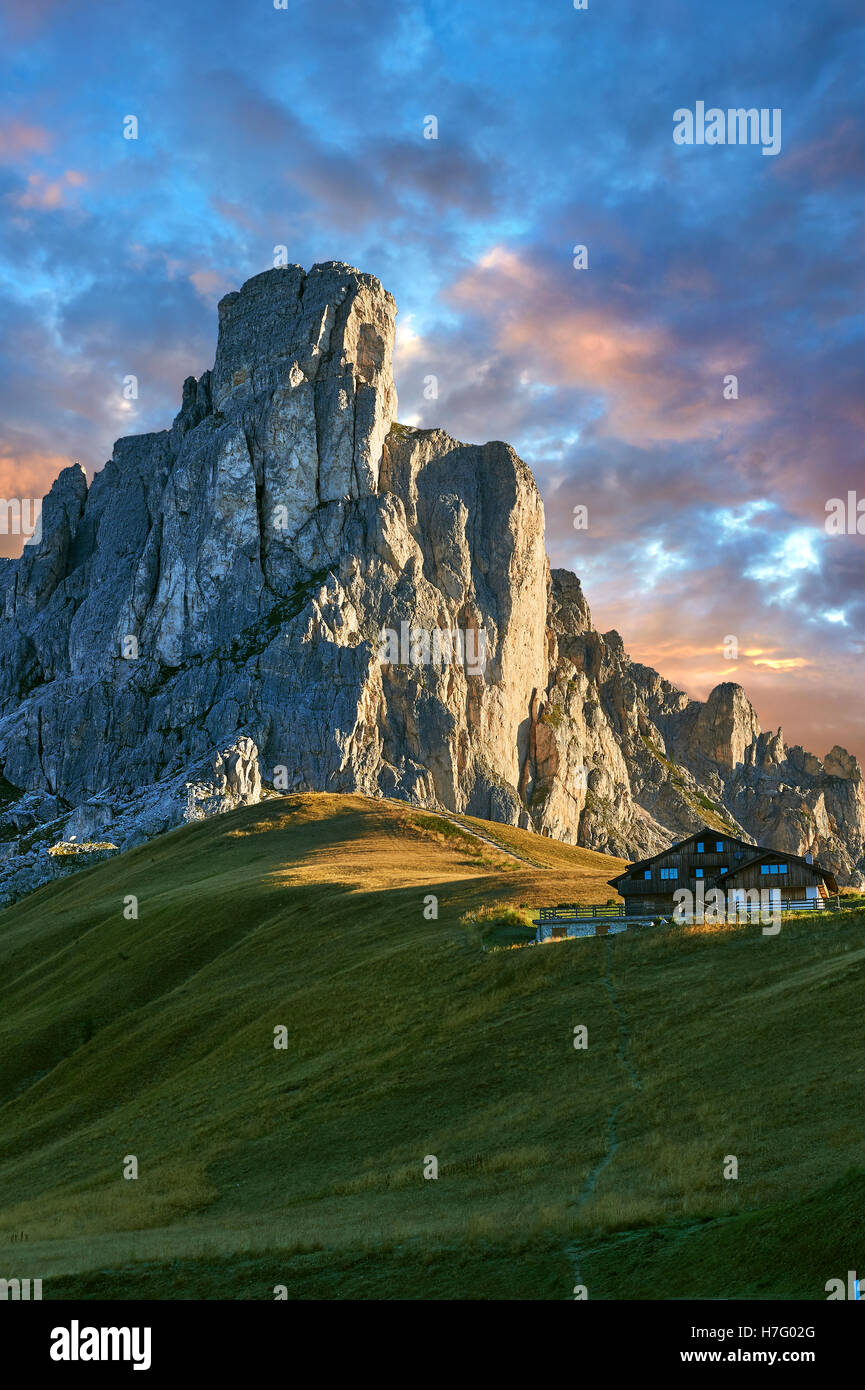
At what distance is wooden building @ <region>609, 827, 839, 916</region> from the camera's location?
67500 millimetres

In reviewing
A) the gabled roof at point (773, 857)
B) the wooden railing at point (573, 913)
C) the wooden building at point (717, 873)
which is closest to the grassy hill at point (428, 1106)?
the wooden building at point (717, 873)

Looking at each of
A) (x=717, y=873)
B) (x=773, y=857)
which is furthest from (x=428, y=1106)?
(x=717, y=873)

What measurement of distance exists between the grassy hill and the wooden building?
362 cm

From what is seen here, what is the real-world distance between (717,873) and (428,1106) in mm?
40629

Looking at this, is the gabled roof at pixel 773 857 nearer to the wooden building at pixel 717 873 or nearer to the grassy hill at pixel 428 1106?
the wooden building at pixel 717 873

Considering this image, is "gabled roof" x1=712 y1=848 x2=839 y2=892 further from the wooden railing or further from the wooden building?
the wooden railing

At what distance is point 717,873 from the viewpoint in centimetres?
7150

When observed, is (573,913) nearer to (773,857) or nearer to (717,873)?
(773,857)

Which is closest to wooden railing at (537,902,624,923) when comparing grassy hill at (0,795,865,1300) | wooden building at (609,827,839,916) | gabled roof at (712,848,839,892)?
grassy hill at (0,795,865,1300)

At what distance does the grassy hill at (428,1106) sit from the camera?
20.1 m

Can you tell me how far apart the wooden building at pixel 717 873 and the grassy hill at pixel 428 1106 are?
3619 millimetres

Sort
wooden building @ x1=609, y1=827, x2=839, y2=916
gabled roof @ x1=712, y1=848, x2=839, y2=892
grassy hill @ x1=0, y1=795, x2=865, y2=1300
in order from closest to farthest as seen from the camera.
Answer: grassy hill @ x1=0, y1=795, x2=865, y2=1300 < wooden building @ x1=609, y1=827, x2=839, y2=916 < gabled roof @ x1=712, y1=848, x2=839, y2=892
